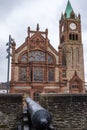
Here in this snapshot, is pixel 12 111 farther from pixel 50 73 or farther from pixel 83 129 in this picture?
pixel 50 73

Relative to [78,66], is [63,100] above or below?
below

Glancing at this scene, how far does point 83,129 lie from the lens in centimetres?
812

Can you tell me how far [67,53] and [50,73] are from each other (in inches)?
457

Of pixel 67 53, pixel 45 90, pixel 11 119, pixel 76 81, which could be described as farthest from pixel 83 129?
pixel 67 53

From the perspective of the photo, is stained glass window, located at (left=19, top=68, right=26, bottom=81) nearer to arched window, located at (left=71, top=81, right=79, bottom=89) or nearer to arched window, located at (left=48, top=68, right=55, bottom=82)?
arched window, located at (left=48, top=68, right=55, bottom=82)

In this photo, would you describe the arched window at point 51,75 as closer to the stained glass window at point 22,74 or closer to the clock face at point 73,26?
the stained glass window at point 22,74

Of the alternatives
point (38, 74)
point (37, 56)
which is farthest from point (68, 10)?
point (38, 74)

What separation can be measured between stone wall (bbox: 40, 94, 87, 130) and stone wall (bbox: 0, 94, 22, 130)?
0.82m

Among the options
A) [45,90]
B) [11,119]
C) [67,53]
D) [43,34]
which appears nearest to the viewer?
[11,119]

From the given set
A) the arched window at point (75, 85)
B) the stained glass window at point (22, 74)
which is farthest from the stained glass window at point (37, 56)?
the arched window at point (75, 85)

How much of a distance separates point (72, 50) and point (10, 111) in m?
48.1

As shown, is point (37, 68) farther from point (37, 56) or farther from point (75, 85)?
point (75, 85)

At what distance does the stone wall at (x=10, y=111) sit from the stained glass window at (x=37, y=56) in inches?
1434

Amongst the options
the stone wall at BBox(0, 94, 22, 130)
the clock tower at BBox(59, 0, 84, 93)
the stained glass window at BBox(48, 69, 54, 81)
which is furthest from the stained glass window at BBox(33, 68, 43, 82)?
the stone wall at BBox(0, 94, 22, 130)
